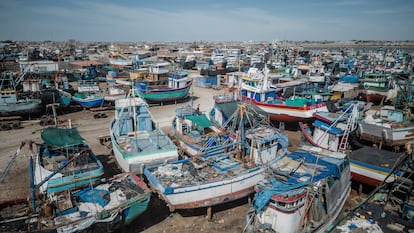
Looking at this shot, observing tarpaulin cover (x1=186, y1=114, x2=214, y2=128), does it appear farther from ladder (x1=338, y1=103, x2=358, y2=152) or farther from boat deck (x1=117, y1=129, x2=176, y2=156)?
ladder (x1=338, y1=103, x2=358, y2=152)

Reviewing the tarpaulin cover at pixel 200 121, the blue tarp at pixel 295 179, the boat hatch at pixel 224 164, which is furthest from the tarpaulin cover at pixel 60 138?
the blue tarp at pixel 295 179

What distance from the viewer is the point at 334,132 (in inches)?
701

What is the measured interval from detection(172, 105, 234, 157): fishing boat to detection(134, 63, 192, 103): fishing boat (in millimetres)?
12886

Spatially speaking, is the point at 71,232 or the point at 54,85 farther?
the point at 54,85

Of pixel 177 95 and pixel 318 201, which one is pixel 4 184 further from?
pixel 177 95

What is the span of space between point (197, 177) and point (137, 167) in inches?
137

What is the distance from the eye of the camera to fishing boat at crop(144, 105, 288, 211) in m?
11.4

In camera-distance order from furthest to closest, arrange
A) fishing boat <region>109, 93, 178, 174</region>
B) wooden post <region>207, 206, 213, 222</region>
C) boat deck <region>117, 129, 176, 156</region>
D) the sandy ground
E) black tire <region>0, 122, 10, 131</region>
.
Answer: black tire <region>0, 122, 10, 131</region> < boat deck <region>117, 129, 176, 156</region> < fishing boat <region>109, 93, 178, 174</region> < wooden post <region>207, 206, 213, 222</region> < the sandy ground

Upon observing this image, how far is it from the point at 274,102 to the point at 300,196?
52.4 feet

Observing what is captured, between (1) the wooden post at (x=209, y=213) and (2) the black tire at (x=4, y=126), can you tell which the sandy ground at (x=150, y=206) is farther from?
(2) the black tire at (x=4, y=126)

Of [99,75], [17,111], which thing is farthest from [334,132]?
[99,75]

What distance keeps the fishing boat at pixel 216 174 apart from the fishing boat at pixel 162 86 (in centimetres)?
1804

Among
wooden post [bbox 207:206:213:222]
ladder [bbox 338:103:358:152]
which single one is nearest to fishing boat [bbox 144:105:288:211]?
wooden post [bbox 207:206:213:222]

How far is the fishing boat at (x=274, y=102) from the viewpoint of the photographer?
22.8m
